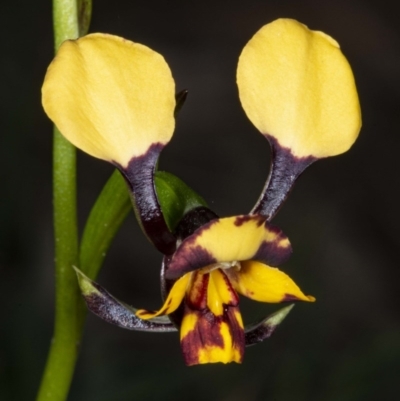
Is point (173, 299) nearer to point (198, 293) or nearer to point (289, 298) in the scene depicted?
point (198, 293)

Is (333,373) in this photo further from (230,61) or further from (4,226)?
(230,61)

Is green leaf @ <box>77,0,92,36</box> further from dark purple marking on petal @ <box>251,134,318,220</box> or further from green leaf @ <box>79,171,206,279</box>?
dark purple marking on petal @ <box>251,134,318,220</box>

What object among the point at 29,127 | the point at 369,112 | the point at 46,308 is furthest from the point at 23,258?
the point at 369,112

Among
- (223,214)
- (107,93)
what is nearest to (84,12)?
(107,93)

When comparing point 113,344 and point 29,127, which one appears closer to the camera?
point 113,344

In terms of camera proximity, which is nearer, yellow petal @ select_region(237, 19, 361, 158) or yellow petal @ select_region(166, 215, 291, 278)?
yellow petal @ select_region(166, 215, 291, 278)

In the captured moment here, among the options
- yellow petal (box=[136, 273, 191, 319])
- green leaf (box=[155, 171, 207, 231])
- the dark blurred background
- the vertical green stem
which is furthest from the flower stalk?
the dark blurred background
